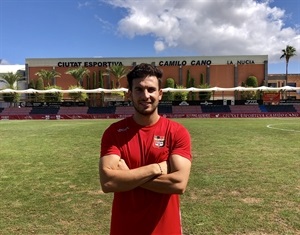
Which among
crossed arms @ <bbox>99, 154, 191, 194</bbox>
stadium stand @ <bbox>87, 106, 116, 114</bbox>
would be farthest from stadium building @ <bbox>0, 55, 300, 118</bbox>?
crossed arms @ <bbox>99, 154, 191, 194</bbox>

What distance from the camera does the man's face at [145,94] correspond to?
10.2 feet

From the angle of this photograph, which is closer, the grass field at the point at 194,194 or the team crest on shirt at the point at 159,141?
the team crest on shirt at the point at 159,141

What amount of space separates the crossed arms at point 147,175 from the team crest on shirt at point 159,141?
165 mm

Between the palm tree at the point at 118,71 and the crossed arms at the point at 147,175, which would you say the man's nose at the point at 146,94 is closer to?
the crossed arms at the point at 147,175

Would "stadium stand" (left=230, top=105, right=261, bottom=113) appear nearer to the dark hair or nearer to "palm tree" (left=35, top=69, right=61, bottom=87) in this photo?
"palm tree" (left=35, top=69, right=61, bottom=87)

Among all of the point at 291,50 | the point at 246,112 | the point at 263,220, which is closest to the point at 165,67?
the point at 246,112

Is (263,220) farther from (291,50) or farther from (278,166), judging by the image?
(291,50)

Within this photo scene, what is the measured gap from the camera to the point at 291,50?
9112 centimetres

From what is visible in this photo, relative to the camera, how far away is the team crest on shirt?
3.09m

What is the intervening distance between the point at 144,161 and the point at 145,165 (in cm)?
4

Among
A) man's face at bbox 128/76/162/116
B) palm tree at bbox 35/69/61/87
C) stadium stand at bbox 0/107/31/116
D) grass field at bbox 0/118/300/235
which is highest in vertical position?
palm tree at bbox 35/69/61/87

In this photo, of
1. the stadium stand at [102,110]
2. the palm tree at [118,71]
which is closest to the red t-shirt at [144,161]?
the stadium stand at [102,110]

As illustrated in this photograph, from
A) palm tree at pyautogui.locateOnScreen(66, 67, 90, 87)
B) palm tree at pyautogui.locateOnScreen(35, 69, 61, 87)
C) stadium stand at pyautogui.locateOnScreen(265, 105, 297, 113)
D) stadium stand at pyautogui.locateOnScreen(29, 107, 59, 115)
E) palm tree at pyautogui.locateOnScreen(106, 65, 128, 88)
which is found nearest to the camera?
stadium stand at pyautogui.locateOnScreen(265, 105, 297, 113)

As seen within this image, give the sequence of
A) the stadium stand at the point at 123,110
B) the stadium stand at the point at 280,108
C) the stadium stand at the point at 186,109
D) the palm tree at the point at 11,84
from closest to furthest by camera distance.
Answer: the stadium stand at the point at 280,108, the stadium stand at the point at 186,109, the stadium stand at the point at 123,110, the palm tree at the point at 11,84
